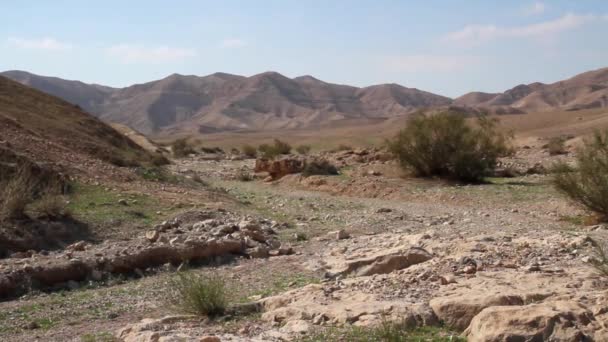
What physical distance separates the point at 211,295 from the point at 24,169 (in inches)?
341

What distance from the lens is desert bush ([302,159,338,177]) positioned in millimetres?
27266

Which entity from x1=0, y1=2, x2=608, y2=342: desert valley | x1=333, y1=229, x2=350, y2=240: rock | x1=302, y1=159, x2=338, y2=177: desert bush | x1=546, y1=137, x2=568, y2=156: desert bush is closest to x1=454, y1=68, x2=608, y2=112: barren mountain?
x1=546, y1=137, x2=568, y2=156: desert bush

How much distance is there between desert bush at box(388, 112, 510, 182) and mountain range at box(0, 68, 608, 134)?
94610 millimetres

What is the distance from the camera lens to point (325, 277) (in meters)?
9.59

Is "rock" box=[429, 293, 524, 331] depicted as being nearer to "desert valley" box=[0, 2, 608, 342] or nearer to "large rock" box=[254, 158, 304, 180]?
"desert valley" box=[0, 2, 608, 342]

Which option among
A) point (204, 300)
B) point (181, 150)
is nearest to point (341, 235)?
point (204, 300)

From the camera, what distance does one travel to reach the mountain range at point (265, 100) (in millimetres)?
137375

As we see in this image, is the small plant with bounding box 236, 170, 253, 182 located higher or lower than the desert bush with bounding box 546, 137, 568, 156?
lower

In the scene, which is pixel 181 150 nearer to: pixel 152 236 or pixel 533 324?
pixel 152 236

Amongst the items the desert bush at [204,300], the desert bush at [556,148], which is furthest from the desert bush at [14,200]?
the desert bush at [556,148]

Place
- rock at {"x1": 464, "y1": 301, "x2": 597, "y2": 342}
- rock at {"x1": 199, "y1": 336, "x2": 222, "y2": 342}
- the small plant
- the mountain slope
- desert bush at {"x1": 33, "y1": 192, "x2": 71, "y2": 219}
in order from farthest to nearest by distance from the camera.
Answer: the small plant, the mountain slope, desert bush at {"x1": 33, "y1": 192, "x2": 71, "y2": 219}, rock at {"x1": 199, "y1": 336, "x2": 222, "y2": 342}, rock at {"x1": 464, "y1": 301, "x2": 597, "y2": 342}

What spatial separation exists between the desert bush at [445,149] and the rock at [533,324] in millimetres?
18027

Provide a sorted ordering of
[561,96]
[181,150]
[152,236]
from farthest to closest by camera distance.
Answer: [561,96], [181,150], [152,236]

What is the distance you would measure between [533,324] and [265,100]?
149m
